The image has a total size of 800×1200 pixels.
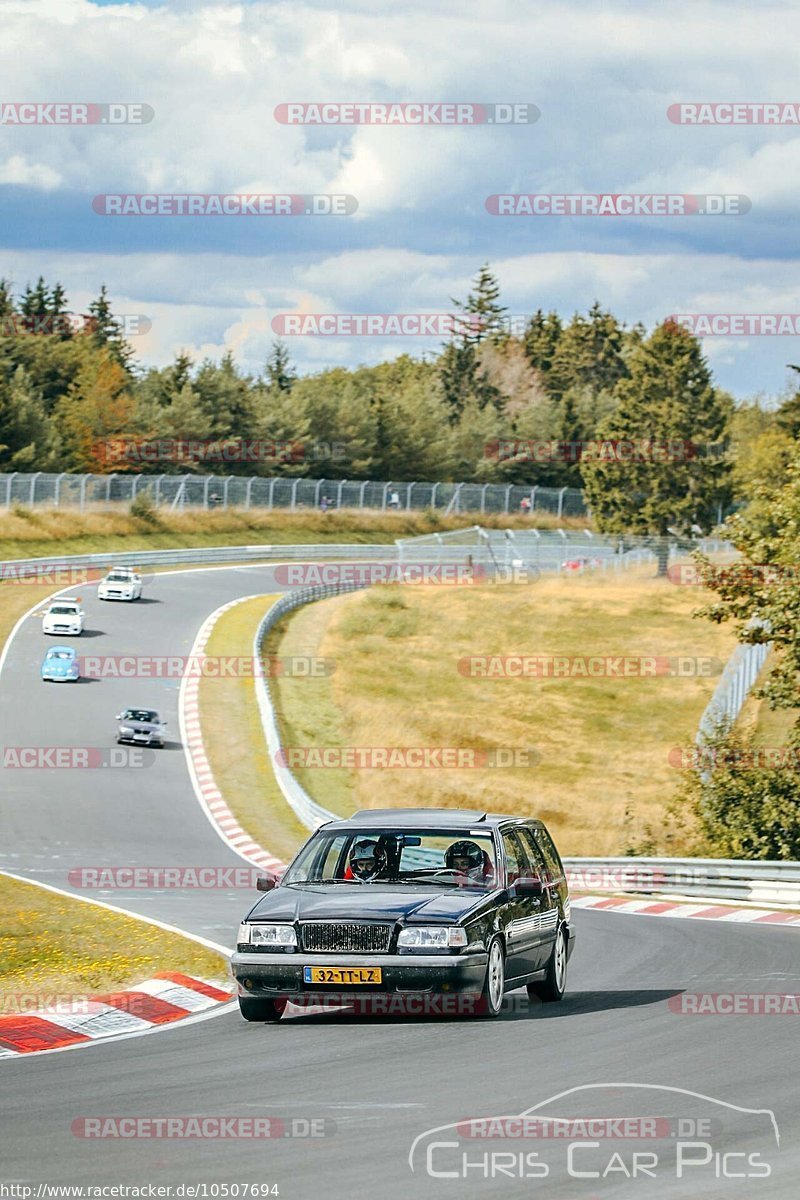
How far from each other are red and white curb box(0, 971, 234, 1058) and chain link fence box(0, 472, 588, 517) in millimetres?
62995

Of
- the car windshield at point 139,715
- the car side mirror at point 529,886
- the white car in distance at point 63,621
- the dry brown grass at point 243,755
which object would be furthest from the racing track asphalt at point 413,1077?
the white car in distance at point 63,621

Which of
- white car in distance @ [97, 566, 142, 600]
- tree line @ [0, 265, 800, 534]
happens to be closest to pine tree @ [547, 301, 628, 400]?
tree line @ [0, 265, 800, 534]

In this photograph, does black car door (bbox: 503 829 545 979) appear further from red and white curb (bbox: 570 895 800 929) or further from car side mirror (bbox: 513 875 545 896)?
red and white curb (bbox: 570 895 800 929)

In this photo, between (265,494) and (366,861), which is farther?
(265,494)

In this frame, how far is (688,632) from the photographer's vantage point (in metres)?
61.9

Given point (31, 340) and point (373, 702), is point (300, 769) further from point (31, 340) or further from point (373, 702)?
point (31, 340)

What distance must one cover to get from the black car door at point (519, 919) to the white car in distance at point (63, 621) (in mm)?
42629

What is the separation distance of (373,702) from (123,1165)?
139 feet

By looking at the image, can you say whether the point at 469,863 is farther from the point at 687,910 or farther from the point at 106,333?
the point at 106,333

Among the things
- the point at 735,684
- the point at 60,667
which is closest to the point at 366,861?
the point at 735,684

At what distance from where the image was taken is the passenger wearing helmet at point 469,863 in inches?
490

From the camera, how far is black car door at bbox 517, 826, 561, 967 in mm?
13047

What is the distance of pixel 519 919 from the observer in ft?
41.0

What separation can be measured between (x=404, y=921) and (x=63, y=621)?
44353mm
